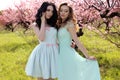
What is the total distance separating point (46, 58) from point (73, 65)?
1.50 feet

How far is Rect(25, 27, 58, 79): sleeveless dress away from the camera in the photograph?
5.89m

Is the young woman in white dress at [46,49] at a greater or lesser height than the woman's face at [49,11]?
lesser

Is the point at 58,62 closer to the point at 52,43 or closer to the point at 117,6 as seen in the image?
the point at 52,43

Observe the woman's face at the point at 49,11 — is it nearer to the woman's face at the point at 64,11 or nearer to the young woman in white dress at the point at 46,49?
the young woman in white dress at the point at 46,49

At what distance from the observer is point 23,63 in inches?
501

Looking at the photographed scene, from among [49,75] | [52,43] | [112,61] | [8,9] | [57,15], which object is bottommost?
[8,9]

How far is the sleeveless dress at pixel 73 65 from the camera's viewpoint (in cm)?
586

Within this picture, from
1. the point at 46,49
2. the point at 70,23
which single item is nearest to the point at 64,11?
the point at 70,23

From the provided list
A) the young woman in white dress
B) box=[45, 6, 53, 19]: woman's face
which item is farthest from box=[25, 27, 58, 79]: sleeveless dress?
box=[45, 6, 53, 19]: woman's face

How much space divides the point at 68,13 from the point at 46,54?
0.76 metres

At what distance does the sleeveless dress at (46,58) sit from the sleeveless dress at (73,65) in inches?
3.9

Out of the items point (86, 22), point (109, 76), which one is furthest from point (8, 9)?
point (109, 76)

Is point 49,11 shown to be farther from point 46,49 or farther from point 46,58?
point 46,58

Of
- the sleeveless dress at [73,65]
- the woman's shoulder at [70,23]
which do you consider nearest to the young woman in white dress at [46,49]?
the sleeveless dress at [73,65]
